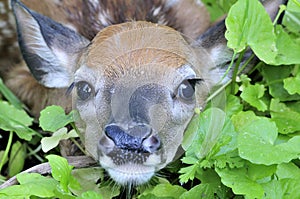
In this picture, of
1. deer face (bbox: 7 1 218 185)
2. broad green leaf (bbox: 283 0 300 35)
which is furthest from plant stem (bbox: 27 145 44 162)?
broad green leaf (bbox: 283 0 300 35)

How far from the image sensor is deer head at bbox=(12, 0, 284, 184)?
8.21 ft

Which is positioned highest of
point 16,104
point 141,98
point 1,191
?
point 141,98

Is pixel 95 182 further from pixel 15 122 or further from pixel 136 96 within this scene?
pixel 15 122

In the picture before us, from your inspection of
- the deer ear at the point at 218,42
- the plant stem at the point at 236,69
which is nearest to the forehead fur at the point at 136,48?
the deer ear at the point at 218,42

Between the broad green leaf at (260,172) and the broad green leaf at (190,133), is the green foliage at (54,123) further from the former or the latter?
the broad green leaf at (260,172)

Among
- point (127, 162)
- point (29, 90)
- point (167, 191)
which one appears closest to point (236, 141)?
point (167, 191)

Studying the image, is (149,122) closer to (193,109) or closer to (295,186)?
(193,109)

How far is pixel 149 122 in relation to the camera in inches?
99.4

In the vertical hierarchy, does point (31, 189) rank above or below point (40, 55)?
below

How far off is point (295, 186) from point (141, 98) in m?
0.63

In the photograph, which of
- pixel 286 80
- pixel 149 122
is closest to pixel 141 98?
pixel 149 122

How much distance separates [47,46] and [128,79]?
66cm

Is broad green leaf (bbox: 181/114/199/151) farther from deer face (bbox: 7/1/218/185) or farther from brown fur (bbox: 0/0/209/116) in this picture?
brown fur (bbox: 0/0/209/116)

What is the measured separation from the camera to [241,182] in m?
2.45
